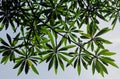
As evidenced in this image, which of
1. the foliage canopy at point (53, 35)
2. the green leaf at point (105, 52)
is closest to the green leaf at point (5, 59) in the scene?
the foliage canopy at point (53, 35)

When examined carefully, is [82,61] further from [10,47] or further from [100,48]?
[10,47]

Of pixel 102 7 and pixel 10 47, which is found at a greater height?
pixel 102 7

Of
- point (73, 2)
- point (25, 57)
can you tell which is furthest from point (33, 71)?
point (73, 2)

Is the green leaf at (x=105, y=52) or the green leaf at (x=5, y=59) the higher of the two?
the green leaf at (x=5, y=59)

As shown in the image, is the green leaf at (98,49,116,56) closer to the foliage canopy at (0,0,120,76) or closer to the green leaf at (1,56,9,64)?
the foliage canopy at (0,0,120,76)

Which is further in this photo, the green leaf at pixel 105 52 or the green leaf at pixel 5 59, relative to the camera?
the green leaf at pixel 5 59

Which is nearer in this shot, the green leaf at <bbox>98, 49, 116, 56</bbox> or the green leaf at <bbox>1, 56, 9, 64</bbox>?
the green leaf at <bbox>98, 49, 116, 56</bbox>

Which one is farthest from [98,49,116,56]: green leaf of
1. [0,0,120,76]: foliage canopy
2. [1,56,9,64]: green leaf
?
[1,56,9,64]: green leaf

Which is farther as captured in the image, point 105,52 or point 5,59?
point 5,59

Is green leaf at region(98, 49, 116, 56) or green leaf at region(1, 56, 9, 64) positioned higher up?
green leaf at region(1, 56, 9, 64)

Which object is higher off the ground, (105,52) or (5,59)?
(5,59)

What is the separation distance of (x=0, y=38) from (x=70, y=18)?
69.3 inches

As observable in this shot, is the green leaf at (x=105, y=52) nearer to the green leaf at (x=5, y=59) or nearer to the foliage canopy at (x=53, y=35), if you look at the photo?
the foliage canopy at (x=53, y=35)

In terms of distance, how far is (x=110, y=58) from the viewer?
6121mm
